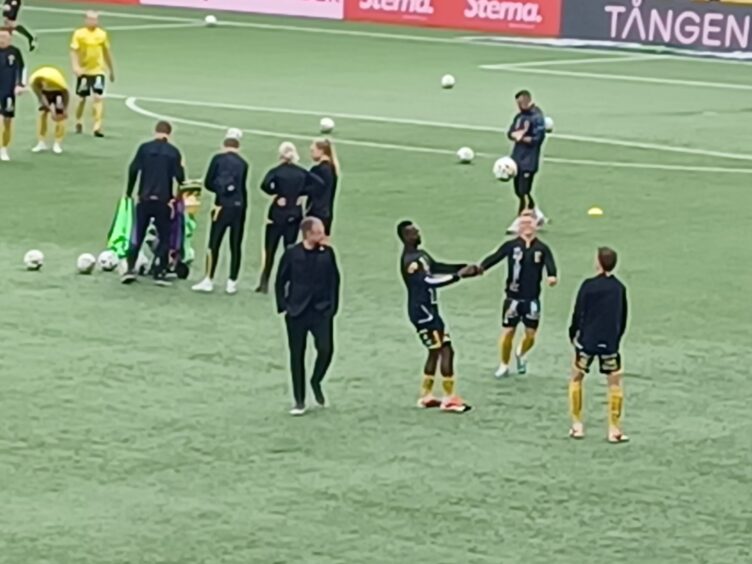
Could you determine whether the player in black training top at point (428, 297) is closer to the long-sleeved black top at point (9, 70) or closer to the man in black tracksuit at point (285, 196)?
the man in black tracksuit at point (285, 196)

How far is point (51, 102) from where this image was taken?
33.7m

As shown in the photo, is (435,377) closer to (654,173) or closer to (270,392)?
(270,392)

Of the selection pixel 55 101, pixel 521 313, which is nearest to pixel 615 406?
pixel 521 313

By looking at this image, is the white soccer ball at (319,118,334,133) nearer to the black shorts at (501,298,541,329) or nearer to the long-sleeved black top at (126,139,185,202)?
the long-sleeved black top at (126,139,185,202)

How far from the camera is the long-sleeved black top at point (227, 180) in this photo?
2422 cm

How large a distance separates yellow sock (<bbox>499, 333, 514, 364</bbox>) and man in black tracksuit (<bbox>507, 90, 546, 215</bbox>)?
8.00m

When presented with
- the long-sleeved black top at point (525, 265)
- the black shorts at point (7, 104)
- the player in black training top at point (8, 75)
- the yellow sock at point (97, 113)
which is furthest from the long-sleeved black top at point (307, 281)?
the yellow sock at point (97, 113)

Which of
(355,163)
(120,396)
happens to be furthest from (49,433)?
(355,163)

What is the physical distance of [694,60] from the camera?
171 ft

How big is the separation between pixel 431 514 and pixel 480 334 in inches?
257

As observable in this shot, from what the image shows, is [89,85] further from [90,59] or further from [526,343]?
[526,343]

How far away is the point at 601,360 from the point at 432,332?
178cm

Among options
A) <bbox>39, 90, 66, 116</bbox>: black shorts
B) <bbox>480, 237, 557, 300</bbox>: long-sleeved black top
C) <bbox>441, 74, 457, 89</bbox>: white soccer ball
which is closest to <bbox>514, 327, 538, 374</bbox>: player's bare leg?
<bbox>480, 237, 557, 300</bbox>: long-sleeved black top

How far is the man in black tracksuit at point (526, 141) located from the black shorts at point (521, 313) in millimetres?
8263
